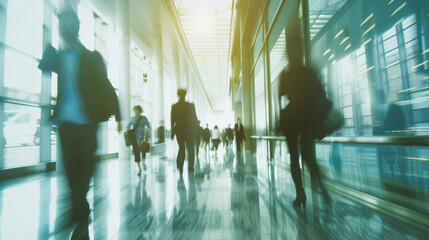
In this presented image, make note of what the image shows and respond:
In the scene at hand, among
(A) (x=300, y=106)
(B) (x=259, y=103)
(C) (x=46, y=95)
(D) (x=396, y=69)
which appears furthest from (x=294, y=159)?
(B) (x=259, y=103)

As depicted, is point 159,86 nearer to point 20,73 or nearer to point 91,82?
point 20,73

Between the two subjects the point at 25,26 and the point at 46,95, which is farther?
the point at 46,95

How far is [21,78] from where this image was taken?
5863 mm

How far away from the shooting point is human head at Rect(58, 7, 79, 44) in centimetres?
182

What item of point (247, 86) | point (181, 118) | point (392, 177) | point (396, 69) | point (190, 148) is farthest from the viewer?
point (247, 86)

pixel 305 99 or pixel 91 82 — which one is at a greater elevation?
pixel 91 82

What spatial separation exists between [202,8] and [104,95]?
511 inches

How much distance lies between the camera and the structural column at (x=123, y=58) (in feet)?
29.9

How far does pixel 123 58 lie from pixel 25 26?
3539 millimetres

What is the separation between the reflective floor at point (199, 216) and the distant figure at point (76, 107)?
431mm

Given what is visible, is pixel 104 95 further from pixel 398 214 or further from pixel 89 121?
pixel 398 214

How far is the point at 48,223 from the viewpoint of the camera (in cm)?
229

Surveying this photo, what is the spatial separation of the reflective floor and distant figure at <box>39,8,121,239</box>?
1.41 ft

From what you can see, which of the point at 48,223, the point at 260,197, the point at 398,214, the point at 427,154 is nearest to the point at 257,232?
the point at 260,197
